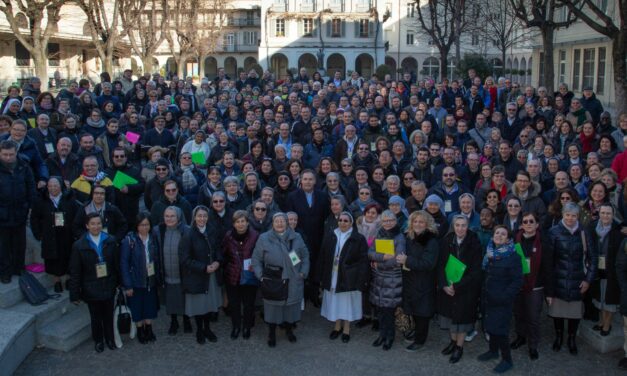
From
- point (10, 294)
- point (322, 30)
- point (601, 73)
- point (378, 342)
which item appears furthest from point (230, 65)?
point (378, 342)

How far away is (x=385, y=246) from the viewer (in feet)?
21.8

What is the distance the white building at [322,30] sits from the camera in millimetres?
58500

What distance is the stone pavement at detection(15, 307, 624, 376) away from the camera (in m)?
6.21

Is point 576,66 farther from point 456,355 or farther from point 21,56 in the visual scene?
point 21,56

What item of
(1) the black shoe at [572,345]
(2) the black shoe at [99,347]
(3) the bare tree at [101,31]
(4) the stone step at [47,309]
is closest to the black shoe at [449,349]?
(1) the black shoe at [572,345]

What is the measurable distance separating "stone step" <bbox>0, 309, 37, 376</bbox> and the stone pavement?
0.13 meters

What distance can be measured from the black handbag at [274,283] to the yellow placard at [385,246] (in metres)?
1.16

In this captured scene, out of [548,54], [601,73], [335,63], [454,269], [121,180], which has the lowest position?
[454,269]

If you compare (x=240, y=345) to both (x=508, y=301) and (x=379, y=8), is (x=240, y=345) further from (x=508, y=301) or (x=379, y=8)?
(x=379, y=8)

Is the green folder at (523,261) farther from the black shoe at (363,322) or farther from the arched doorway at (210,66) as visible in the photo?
the arched doorway at (210,66)

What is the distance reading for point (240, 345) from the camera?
6.88 meters

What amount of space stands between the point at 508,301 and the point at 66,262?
5.43m

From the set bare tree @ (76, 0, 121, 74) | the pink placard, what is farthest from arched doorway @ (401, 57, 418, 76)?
the pink placard

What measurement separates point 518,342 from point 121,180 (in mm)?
5734
